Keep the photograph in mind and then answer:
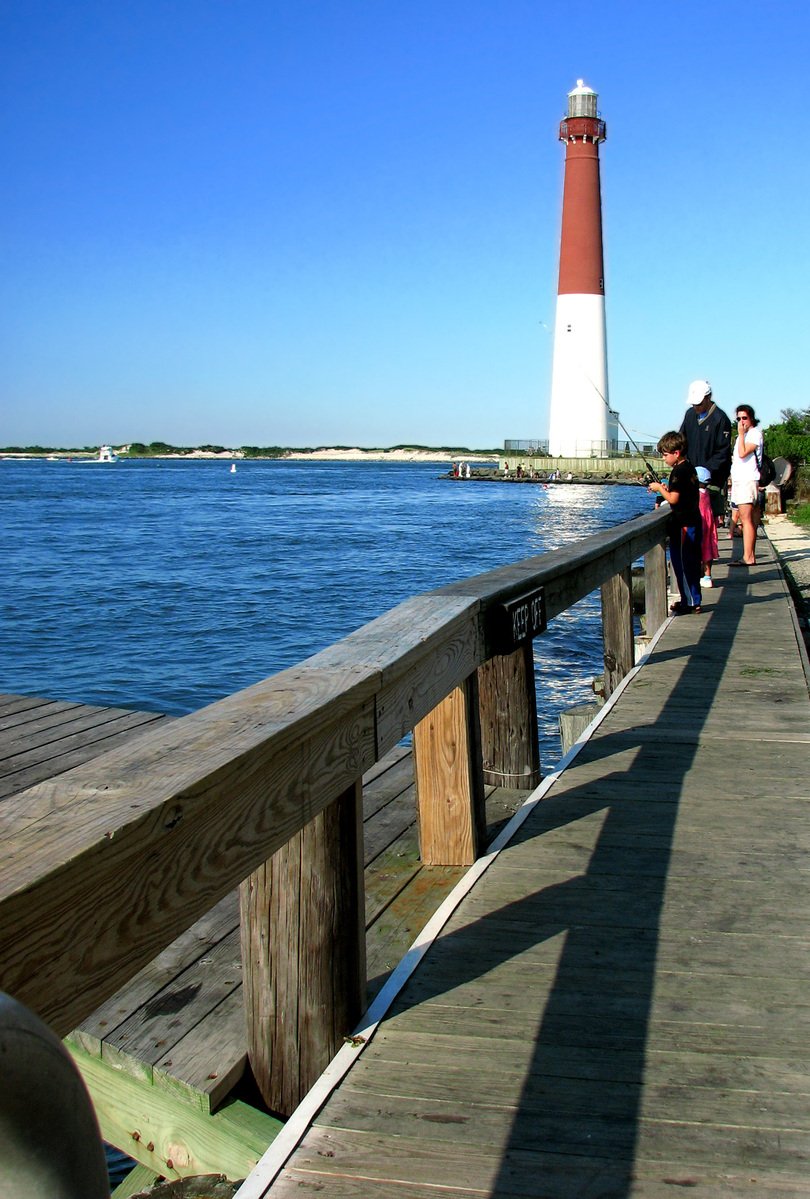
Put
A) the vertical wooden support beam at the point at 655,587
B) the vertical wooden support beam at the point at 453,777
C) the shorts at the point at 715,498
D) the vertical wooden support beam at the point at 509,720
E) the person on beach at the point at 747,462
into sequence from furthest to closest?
the person on beach at the point at 747,462 < the shorts at the point at 715,498 < the vertical wooden support beam at the point at 655,587 < the vertical wooden support beam at the point at 509,720 < the vertical wooden support beam at the point at 453,777

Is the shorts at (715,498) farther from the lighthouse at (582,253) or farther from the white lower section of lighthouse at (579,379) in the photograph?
the lighthouse at (582,253)

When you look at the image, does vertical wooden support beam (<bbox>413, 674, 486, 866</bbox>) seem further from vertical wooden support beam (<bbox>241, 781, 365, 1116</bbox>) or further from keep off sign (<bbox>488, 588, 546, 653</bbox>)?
vertical wooden support beam (<bbox>241, 781, 365, 1116</bbox>)

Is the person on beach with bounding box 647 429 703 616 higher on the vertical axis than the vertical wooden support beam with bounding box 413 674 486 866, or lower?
higher

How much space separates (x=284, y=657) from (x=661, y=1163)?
14079mm

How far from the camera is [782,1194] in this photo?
1834 millimetres

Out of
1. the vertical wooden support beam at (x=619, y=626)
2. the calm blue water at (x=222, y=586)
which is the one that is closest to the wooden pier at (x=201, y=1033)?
the vertical wooden support beam at (x=619, y=626)

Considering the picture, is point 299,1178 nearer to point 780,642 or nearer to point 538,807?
point 538,807

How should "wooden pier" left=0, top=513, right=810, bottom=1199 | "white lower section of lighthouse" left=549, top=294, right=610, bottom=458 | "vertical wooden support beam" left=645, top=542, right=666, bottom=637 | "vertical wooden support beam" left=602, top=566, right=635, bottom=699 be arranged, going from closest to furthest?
1. "wooden pier" left=0, top=513, right=810, bottom=1199
2. "vertical wooden support beam" left=602, top=566, right=635, bottom=699
3. "vertical wooden support beam" left=645, top=542, right=666, bottom=637
4. "white lower section of lighthouse" left=549, top=294, right=610, bottom=458

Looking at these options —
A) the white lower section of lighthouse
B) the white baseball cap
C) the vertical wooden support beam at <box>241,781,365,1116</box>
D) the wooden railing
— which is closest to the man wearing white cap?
the white baseball cap

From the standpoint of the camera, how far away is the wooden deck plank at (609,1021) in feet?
6.37

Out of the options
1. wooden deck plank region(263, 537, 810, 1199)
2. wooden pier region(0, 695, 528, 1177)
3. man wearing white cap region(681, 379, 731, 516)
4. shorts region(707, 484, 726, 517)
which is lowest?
wooden pier region(0, 695, 528, 1177)

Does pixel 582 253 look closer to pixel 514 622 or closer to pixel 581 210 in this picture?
pixel 581 210

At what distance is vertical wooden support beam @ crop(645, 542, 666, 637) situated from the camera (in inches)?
328

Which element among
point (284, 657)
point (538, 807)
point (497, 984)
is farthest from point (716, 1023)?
point (284, 657)
